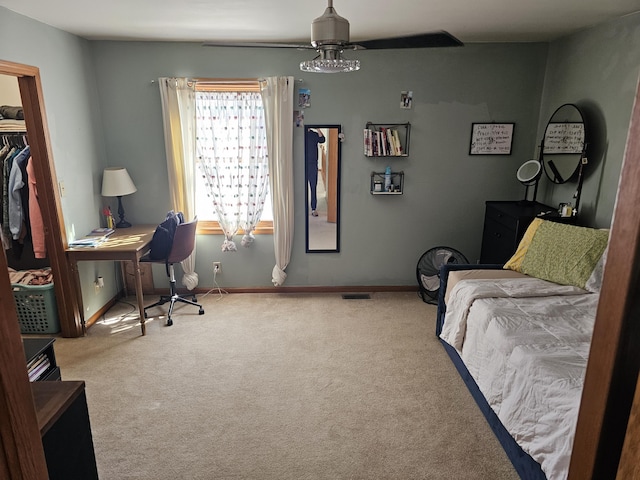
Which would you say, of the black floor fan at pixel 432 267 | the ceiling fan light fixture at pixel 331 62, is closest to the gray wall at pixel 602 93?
the black floor fan at pixel 432 267

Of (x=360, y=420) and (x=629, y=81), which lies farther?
(x=629, y=81)

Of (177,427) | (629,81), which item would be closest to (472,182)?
(629,81)

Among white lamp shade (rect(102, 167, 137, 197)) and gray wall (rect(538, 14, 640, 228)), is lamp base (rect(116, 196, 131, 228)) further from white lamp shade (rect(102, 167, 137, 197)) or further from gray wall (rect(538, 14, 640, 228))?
gray wall (rect(538, 14, 640, 228))

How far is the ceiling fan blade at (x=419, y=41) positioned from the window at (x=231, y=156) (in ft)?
6.70

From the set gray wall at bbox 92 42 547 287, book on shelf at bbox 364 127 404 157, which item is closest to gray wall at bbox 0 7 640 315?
gray wall at bbox 92 42 547 287

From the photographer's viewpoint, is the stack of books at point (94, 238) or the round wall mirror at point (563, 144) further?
the stack of books at point (94, 238)

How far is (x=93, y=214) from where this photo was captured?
3.83m

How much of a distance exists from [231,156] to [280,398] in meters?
2.33

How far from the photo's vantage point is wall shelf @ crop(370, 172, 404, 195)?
4117mm

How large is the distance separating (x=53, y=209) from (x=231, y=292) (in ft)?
5.88

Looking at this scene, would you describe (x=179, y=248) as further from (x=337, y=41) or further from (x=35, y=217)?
(x=337, y=41)

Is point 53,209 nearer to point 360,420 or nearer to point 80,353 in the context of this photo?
point 80,353

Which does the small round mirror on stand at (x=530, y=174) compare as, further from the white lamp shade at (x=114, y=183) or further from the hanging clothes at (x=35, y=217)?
the hanging clothes at (x=35, y=217)

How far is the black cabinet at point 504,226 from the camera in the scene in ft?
11.3
